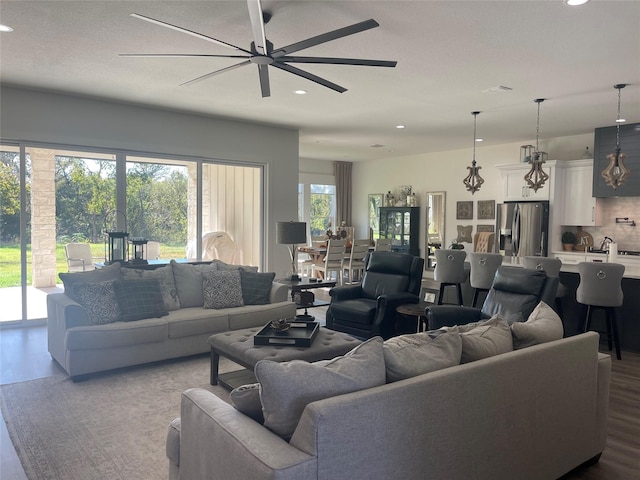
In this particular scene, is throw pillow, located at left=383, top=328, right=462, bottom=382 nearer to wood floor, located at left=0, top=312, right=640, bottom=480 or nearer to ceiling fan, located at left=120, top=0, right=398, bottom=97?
wood floor, located at left=0, top=312, right=640, bottom=480

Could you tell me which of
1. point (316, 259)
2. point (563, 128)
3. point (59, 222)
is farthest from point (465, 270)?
point (59, 222)

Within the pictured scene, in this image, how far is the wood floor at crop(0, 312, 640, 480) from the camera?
8.23ft

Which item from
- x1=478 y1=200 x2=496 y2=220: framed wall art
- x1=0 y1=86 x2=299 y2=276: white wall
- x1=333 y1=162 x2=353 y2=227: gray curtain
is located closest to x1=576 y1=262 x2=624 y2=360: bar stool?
x1=478 y1=200 x2=496 y2=220: framed wall art

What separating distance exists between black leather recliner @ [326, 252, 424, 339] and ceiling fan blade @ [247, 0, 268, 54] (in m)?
2.80

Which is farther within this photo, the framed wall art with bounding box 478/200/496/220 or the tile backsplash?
the framed wall art with bounding box 478/200/496/220

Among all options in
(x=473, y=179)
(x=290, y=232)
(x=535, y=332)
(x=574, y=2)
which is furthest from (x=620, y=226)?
(x=535, y=332)

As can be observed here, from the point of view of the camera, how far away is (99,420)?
3.08 meters

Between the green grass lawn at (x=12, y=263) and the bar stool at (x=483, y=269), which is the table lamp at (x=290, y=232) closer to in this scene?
the bar stool at (x=483, y=269)

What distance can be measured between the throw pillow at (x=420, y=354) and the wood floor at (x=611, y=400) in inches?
45.0

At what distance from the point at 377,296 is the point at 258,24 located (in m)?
3.45

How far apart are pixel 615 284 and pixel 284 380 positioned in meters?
4.19

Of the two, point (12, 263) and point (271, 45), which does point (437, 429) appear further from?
point (12, 263)

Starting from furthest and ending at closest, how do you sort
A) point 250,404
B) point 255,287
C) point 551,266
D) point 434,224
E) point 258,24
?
point 434,224, point 255,287, point 551,266, point 258,24, point 250,404

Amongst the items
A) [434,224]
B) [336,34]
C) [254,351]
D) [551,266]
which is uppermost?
[336,34]
